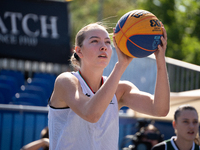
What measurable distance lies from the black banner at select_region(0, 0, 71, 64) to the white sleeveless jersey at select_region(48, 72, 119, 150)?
25.4 ft

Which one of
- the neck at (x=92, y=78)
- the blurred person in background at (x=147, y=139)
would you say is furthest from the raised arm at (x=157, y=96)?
the blurred person in background at (x=147, y=139)

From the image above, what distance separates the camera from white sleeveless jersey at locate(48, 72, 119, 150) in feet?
7.75

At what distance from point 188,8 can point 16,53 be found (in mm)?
14618

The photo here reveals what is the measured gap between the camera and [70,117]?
2406mm

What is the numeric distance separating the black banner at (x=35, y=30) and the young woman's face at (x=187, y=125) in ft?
22.1

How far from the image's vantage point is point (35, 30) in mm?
9930

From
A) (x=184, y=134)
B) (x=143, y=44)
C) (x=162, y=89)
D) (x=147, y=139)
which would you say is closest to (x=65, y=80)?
(x=143, y=44)

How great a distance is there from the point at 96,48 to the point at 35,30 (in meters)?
7.97

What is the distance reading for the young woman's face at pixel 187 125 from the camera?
382cm

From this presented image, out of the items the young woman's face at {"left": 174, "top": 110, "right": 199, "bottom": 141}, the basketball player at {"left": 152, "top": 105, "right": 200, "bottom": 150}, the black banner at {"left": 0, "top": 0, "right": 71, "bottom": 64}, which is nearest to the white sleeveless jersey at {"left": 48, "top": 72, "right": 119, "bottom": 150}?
the basketball player at {"left": 152, "top": 105, "right": 200, "bottom": 150}

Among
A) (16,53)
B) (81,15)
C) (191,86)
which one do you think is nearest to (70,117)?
(191,86)

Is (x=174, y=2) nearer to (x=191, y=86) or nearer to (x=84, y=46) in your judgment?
A: (x=191, y=86)

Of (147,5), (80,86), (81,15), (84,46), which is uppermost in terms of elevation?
(84,46)

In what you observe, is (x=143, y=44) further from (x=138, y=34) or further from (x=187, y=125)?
(x=187, y=125)
